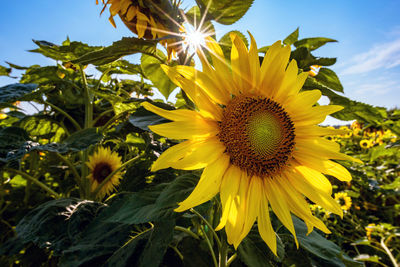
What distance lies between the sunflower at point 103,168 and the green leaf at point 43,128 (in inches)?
10.6

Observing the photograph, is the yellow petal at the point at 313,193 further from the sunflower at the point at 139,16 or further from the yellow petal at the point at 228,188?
the sunflower at the point at 139,16

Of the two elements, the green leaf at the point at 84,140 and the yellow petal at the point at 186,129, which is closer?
the yellow petal at the point at 186,129

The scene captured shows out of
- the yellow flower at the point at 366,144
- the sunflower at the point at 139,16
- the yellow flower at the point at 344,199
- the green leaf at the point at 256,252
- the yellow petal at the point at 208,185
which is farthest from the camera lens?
the yellow flower at the point at 366,144

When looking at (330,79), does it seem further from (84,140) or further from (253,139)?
(84,140)

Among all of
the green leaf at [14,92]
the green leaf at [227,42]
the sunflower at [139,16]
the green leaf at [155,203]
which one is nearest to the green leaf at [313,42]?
the green leaf at [227,42]

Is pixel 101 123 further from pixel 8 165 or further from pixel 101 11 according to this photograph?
pixel 101 11

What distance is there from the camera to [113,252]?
623 mm

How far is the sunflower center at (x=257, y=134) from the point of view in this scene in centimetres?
56

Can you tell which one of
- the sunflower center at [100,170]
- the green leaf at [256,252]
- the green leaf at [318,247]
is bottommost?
the green leaf at [318,247]

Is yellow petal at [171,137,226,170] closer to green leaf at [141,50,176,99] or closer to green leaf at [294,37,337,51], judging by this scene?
green leaf at [141,50,176,99]

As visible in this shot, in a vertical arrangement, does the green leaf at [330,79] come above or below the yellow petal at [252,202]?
above

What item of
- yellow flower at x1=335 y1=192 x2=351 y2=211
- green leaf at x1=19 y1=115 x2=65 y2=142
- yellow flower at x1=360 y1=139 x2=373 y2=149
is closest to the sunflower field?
green leaf at x1=19 y1=115 x2=65 y2=142

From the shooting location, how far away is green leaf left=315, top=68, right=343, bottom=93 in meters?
0.71

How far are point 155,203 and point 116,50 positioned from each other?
1.15 ft
